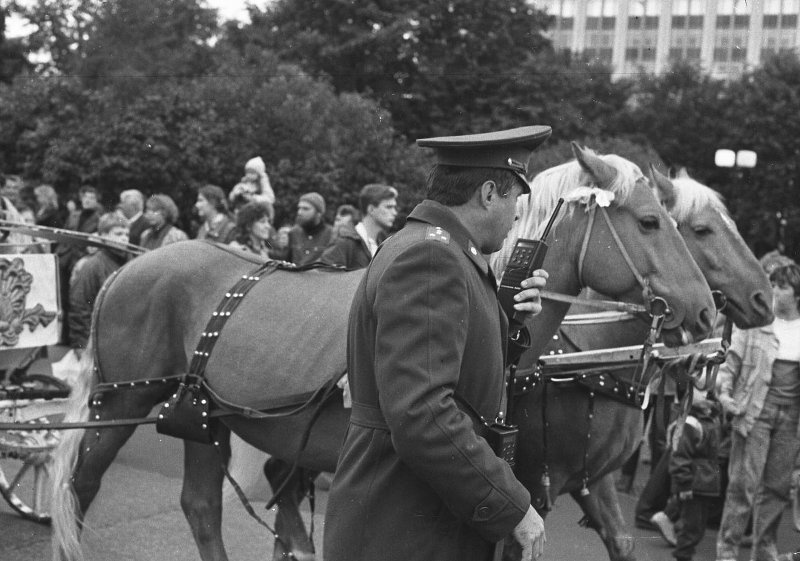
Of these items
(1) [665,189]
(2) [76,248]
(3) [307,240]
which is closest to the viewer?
(1) [665,189]

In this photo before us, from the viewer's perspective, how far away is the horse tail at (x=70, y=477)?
486 centimetres

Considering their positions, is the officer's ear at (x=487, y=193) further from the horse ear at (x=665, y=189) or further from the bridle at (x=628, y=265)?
the horse ear at (x=665, y=189)

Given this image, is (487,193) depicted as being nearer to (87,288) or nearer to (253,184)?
(87,288)

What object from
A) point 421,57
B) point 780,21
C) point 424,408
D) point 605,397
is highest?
point 780,21

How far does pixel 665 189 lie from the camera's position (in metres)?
5.57

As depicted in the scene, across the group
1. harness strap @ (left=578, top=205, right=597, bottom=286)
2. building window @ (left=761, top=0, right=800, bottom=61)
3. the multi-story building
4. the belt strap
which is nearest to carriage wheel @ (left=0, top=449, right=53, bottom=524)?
harness strap @ (left=578, top=205, right=597, bottom=286)

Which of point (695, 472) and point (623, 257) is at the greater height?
point (623, 257)

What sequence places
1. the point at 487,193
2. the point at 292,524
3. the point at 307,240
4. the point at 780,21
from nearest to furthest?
the point at 487,193 < the point at 292,524 < the point at 307,240 < the point at 780,21

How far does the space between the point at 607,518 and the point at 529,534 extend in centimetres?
259

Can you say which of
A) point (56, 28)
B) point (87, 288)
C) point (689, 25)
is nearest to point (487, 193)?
point (87, 288)

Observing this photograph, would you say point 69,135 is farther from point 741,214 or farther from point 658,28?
point 658,28

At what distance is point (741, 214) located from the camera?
26.1 m

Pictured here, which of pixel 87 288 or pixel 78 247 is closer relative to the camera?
pixel 87 288

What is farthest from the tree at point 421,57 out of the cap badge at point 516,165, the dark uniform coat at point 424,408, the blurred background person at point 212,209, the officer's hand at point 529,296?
the dark uniform coat at point 424,408
